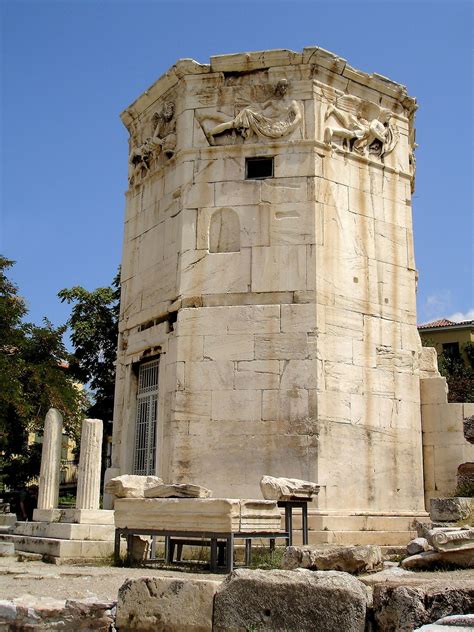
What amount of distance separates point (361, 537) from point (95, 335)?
16454 mm

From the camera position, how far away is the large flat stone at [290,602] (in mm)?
5754

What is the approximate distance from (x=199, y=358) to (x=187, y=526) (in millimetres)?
4053

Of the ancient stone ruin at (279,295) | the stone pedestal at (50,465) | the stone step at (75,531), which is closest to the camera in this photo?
the stone step at (75,531)

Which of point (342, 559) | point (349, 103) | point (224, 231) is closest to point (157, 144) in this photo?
point (224, 231)

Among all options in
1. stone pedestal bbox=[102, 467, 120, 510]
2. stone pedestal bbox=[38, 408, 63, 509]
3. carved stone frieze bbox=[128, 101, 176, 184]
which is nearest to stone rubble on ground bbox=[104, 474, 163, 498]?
stone pedestal bbox=[38, 408, 63, 509]

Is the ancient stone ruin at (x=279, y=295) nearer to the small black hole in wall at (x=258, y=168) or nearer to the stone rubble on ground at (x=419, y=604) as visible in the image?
the small black hole in wall at (x=258, y=168)

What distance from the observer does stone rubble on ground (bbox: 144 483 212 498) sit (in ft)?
33.1

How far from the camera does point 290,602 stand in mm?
5926

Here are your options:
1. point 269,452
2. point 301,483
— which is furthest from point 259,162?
point 301,483

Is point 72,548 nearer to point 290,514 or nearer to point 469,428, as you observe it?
point 290,514

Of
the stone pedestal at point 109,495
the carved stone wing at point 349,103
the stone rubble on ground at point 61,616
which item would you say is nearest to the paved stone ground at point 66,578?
the stone rubble on ground at point 61,616

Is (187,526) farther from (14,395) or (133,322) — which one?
(14,395)

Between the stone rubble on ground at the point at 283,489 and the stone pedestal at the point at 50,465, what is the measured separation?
494cm

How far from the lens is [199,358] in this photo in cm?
1338
